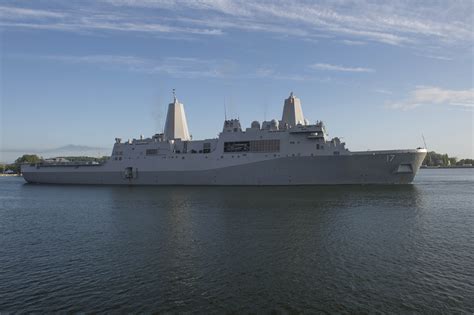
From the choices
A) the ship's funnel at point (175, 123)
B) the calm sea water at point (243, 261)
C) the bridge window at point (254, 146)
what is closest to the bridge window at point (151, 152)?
the ship's funnel at point (175, 123)

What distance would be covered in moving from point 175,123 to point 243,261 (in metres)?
39.8

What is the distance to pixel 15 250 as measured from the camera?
44.9 feet

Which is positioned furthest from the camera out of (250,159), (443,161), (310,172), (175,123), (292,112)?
(443,161)

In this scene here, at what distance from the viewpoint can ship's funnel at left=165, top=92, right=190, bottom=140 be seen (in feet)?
161

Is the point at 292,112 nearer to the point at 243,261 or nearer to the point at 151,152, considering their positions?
the point at 151,152

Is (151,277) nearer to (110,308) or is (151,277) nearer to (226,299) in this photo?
(110,308)

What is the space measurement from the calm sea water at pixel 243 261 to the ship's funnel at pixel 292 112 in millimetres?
20639

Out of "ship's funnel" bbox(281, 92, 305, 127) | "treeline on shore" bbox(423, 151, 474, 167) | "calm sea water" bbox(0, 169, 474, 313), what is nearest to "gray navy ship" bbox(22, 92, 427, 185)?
"ship's funnel" bbox(281, 92, 305, 127)

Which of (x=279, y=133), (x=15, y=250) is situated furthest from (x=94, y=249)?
(x=279, y=133)

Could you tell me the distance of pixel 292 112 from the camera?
41031mm

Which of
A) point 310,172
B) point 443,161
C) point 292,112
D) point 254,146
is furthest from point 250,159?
point 443,161

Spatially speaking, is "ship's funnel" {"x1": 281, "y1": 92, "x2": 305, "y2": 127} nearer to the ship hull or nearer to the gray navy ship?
the gray navy ship

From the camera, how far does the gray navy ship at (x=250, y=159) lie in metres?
35.6

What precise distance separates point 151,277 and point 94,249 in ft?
15.5
